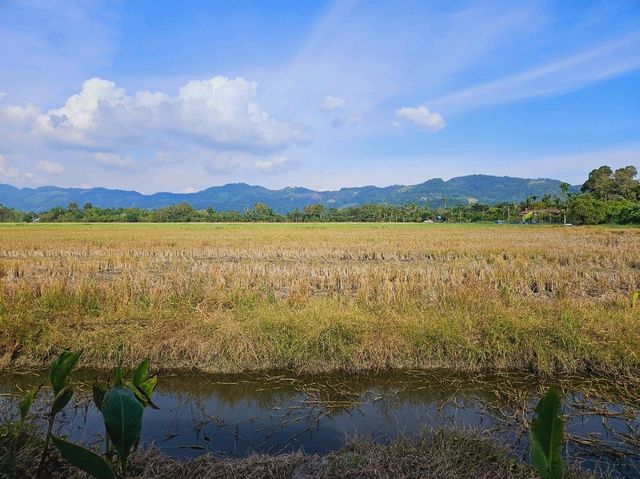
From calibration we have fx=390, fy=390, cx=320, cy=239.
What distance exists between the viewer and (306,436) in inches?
193

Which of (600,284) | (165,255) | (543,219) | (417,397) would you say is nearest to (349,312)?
(417,397)

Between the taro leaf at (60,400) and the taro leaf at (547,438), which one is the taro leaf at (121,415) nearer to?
the taro leaf at (60,400)

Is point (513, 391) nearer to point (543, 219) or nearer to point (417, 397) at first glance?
point (417, 397)

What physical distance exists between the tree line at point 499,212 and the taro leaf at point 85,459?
69.7m

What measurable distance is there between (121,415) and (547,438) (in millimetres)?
2287

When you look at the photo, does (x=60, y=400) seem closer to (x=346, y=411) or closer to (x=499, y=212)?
(x=346, y=411)

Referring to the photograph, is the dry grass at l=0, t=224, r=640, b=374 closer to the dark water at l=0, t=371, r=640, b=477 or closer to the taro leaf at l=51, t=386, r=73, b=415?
the dark water at l=0, t=371, r=640, b=477

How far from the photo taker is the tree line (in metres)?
62.1

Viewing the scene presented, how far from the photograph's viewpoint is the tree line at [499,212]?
62125 mm

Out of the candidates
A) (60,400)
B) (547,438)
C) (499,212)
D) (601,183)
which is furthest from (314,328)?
(499,212)

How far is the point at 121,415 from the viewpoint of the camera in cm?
213

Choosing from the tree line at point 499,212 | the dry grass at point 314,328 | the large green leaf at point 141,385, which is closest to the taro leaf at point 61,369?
the large green leaf at point 141,385

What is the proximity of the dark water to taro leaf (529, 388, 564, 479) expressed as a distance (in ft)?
8.15

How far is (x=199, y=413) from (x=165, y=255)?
1779 centimetres
